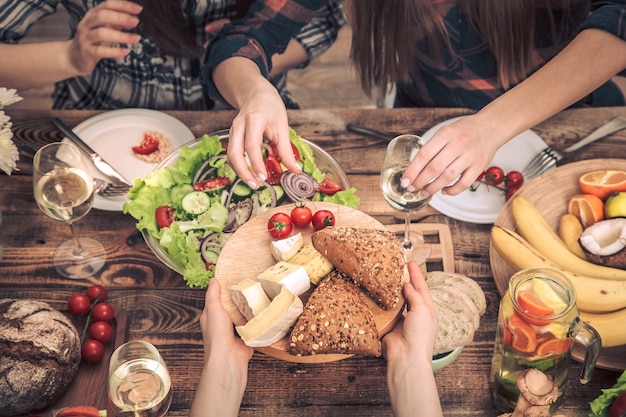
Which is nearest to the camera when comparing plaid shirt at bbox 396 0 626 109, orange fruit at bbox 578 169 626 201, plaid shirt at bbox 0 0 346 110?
orange fruit at bbox 578 169 626 201

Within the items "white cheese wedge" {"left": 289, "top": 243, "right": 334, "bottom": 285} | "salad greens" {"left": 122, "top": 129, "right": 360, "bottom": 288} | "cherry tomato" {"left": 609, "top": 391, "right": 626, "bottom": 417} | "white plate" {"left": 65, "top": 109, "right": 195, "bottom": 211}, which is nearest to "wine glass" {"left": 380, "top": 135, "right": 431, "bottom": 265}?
"salad greens" {"left": 122, "top": 129, "right": 360, "bottom": 288}

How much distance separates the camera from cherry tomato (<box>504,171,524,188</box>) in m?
1.81

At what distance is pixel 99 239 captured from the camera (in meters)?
1.79

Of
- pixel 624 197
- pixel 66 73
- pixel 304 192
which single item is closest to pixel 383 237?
pixel 304 192

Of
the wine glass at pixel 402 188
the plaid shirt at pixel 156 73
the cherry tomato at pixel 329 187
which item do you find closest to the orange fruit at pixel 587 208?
the wine glass at pixel 402 188

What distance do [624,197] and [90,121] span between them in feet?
5.07

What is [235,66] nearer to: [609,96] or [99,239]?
[99,239]

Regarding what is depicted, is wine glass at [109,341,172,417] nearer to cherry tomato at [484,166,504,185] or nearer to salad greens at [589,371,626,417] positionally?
salad greens at [589,371,626,417]

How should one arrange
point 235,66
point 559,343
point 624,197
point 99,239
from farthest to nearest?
point 235,66 < point 99,239 < point 624,197 < point 559,343

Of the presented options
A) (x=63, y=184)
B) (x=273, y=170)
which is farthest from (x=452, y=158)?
(x=63, y=184)

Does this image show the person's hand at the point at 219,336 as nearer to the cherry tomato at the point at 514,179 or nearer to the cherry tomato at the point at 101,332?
the cherry tomato at the point at 101,332

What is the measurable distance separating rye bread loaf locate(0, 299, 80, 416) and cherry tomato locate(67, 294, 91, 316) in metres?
0.13

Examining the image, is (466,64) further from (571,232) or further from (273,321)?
(273,321)

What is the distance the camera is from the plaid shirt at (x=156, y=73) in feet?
7.20
